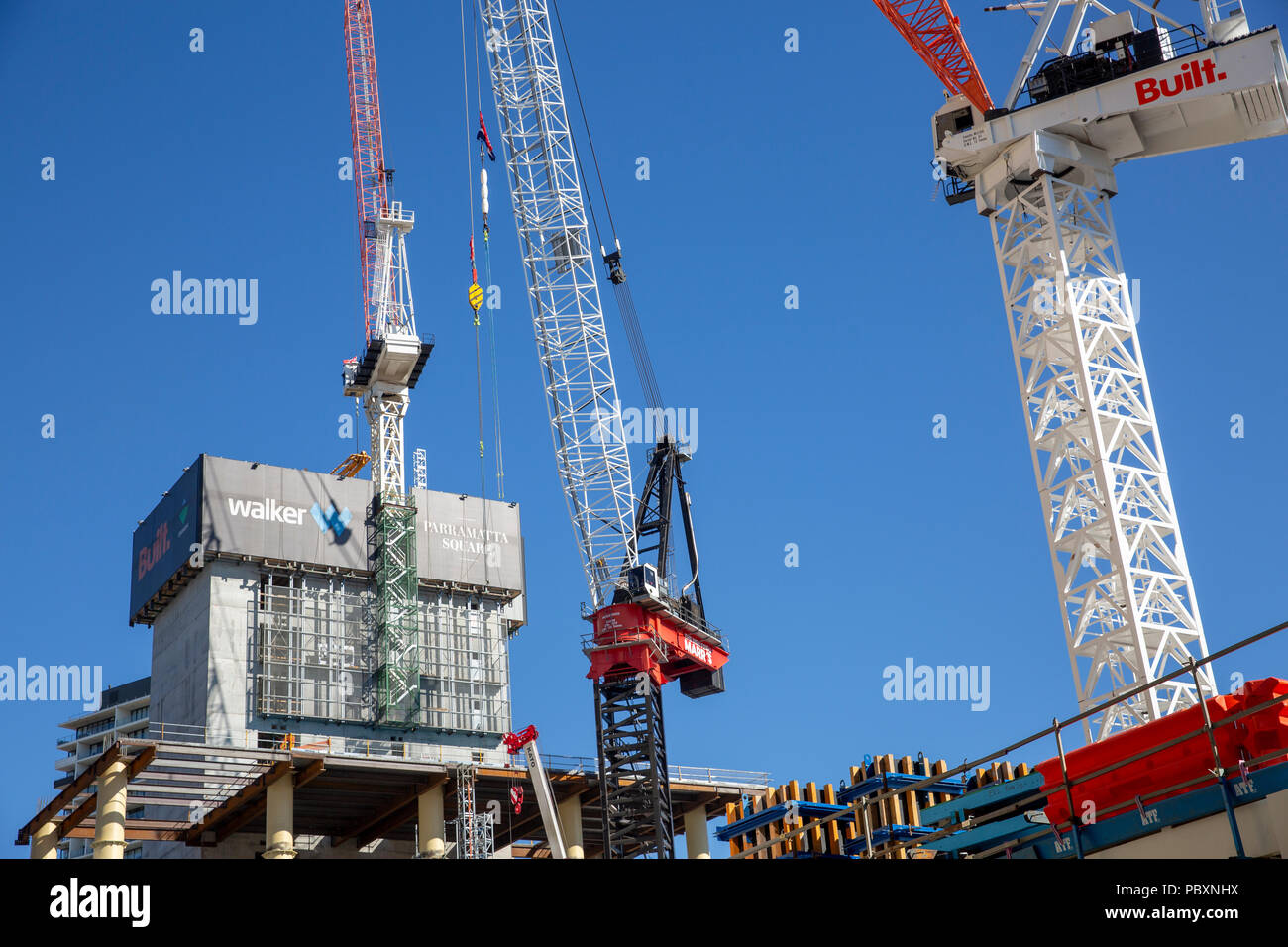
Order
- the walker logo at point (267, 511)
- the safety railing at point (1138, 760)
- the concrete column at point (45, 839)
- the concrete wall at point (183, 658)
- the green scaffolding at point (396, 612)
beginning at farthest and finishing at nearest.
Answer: the green scaffolding at point (396, 612) → the walker logo at point (267, 511) → the concrete wall at point (183, 658) → the concrete column at point (45, 839) → the safety railing at point (1138, 760)

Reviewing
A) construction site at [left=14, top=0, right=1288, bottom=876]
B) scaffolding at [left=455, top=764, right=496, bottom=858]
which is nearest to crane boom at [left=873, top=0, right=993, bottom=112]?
construction site at [left=14, top=0, right=1288, bottom=876]

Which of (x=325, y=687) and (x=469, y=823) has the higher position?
(x=325, y=687)

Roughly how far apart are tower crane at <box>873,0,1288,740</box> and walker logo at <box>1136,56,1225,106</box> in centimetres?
5

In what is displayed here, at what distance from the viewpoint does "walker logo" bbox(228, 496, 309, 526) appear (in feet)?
323

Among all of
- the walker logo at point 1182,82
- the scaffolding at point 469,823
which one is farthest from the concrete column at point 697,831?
the walker logo at point 1182,82

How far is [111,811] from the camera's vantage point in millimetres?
64875

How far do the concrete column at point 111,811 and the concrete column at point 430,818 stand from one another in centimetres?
1558

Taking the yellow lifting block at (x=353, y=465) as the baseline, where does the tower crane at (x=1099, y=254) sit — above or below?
below

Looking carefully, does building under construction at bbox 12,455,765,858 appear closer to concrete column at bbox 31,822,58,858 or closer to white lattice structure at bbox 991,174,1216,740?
concrete column at bbox 31,822,58,858

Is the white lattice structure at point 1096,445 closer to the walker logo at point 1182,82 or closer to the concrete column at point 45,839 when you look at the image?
the walker logo at point 1182,82
